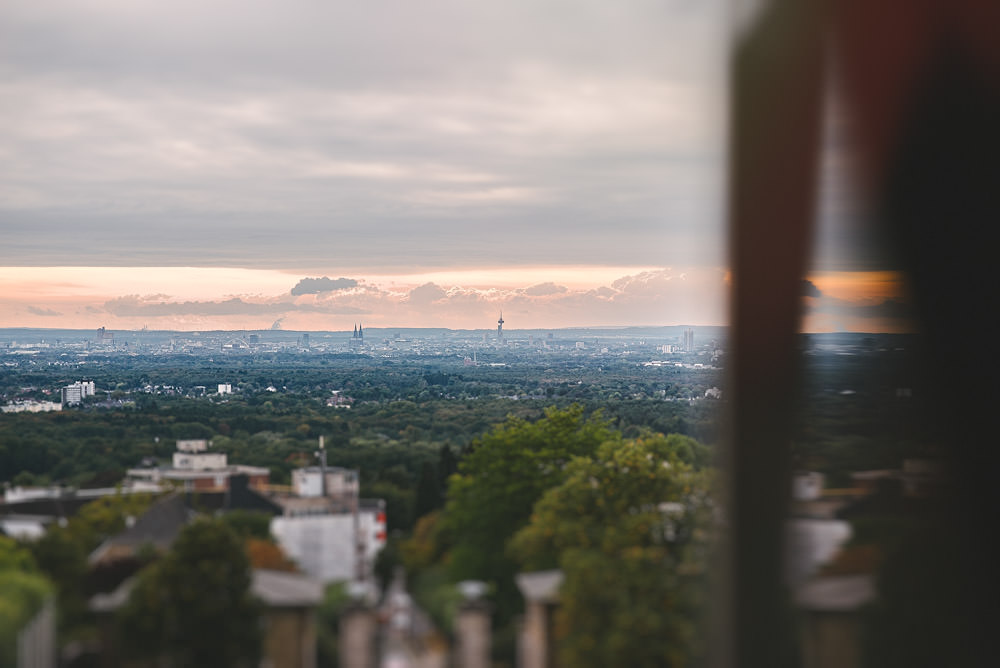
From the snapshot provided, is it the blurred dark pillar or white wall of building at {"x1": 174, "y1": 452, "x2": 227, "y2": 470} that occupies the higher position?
the blurred dark pillar

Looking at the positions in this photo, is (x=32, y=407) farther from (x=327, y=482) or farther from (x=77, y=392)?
(x=327, y=482)

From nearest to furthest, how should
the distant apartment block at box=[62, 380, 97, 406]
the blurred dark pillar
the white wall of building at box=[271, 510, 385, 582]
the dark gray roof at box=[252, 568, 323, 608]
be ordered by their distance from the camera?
the blurred dark pillar, the dark gray roof at box=[252, 568, 323, 608], the white wall of building at box=[271, 510, 385, 582], the distant apartment block at box=[62, 380, 97, 406]

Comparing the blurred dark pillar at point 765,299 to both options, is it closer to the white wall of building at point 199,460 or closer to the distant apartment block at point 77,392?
the white wall of building at point 199,460

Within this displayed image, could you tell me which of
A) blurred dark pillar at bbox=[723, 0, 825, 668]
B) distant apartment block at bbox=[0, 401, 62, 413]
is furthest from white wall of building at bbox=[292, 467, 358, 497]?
distant apartment block at bbox=[0, 401, 62, 413]

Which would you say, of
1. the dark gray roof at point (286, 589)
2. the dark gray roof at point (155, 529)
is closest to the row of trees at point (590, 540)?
the dark gray roof at point (286, 589)

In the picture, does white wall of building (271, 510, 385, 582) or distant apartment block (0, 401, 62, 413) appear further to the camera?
distant apartment block (0, 401, 62, 413)

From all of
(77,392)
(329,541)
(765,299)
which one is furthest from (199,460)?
(77,392)

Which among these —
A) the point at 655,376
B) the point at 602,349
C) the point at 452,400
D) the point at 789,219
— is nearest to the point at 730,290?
the point at 789,219

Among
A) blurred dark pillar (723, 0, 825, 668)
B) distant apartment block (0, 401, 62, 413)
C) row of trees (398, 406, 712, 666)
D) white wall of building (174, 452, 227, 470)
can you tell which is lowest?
row of trees (398, 406, 712, 666)

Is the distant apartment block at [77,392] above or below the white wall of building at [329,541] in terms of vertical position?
above

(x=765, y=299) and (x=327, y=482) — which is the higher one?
(x=765, y=299)

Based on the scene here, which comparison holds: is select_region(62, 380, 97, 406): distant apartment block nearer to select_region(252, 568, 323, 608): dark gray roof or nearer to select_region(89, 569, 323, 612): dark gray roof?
select_region(89, 569, 323, 612): dark gray roof
